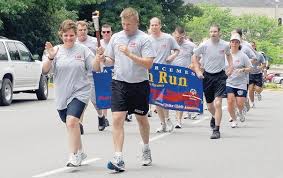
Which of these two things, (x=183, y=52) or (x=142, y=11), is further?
(x=142, y=11)

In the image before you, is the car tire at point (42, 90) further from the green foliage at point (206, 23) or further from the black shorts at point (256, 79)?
the green foliage at point (206, 23)

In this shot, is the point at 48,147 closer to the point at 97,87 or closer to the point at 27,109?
the point at 97,87

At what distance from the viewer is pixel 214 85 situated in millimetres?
13555

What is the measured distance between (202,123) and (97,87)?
123 inches

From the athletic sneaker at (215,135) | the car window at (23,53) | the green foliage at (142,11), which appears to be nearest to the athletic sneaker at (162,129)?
the athletic sneaker at (215,135)

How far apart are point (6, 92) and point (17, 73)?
A: 92 cm

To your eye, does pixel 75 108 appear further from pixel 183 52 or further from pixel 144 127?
pixel 183 52

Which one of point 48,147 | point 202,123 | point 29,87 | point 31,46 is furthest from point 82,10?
point 48,147

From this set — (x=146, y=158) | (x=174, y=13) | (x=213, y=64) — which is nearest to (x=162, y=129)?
(x=213, y=64)

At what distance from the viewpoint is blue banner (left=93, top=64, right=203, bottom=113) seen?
14.2m

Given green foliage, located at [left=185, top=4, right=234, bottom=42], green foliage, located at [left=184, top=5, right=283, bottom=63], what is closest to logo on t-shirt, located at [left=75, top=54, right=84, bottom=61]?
green foliage, located at [left=185, top=4, right=234, bottom=42]

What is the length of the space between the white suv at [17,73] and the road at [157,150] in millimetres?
3379

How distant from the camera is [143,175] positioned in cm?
920

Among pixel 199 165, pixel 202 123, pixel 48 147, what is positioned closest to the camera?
pixel 199 165
